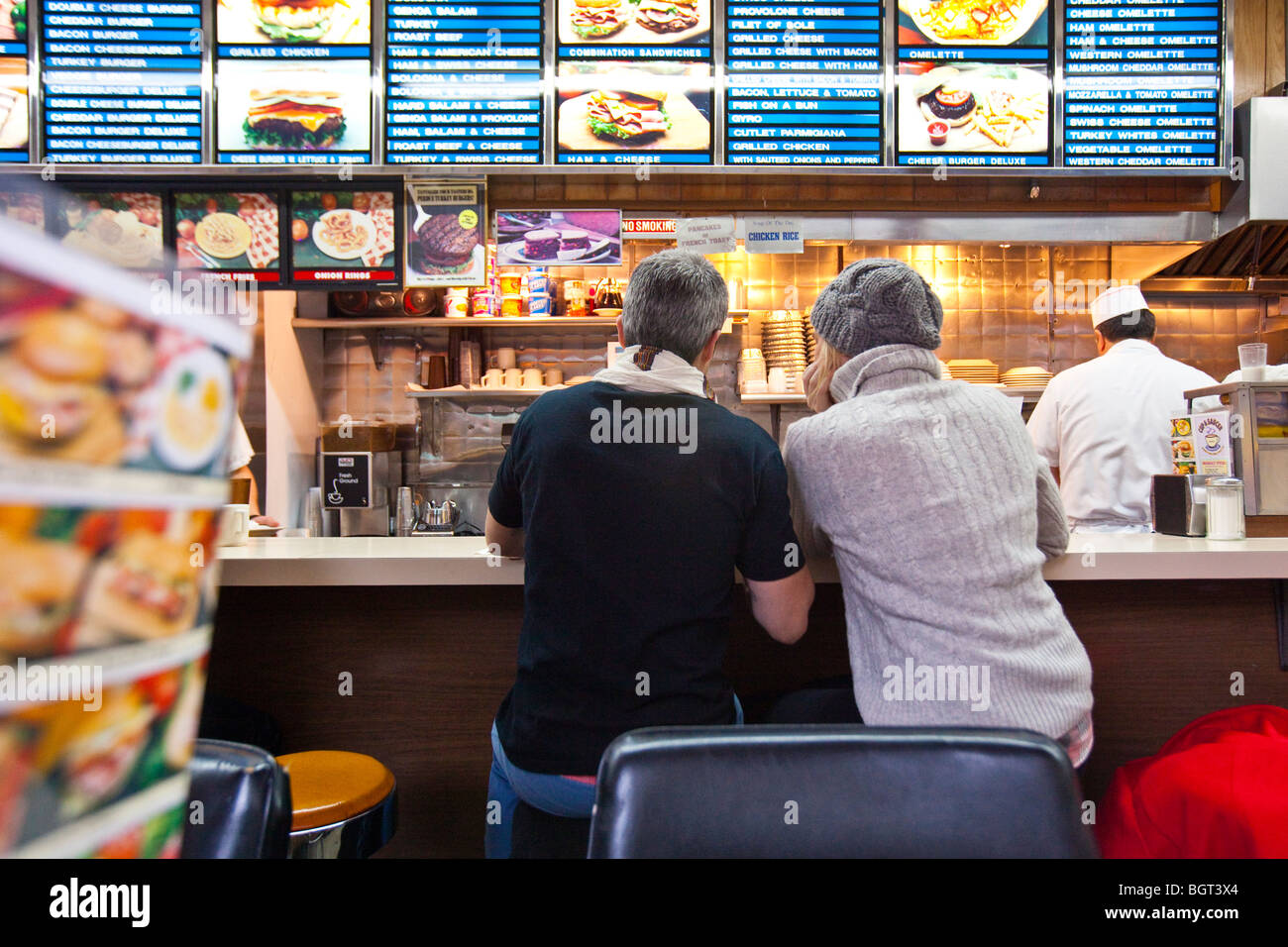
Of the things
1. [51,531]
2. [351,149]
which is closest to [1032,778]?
[51,531]

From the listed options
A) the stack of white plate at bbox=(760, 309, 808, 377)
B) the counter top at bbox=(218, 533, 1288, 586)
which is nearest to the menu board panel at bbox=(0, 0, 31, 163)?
the counter top at bbox=(218, 533, 1288, 586)

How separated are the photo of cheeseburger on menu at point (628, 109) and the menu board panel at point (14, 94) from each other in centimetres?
183

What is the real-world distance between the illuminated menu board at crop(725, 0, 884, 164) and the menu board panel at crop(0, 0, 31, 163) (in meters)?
2.40

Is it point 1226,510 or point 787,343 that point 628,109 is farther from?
point 1226,510

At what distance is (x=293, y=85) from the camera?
272 centimetres

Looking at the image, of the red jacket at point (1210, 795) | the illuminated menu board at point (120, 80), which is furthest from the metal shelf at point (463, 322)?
the red jacket at point (1210, 795)

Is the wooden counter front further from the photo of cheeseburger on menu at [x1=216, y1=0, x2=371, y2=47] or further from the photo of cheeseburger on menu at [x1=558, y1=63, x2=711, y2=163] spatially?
the photo of cheeseburger on menu at [x1=216, y1=0, x2=371, y2=47]

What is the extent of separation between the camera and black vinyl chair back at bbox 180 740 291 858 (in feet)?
2.20

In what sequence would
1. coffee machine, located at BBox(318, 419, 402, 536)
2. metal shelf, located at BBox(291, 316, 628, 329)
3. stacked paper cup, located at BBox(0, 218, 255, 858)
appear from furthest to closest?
metal shelf, located at BBox(291, 316, 628, 329)
coffee machine, located at BBox(318, 419, 402, 536)
stacked paper cup, located at BBox(0, 218, 255, 858)

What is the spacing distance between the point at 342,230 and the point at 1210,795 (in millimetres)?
2874

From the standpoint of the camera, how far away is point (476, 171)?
274cm

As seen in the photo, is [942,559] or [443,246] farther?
[443,246]

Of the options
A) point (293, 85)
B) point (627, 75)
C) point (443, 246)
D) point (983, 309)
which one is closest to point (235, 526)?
point (443, 246)
